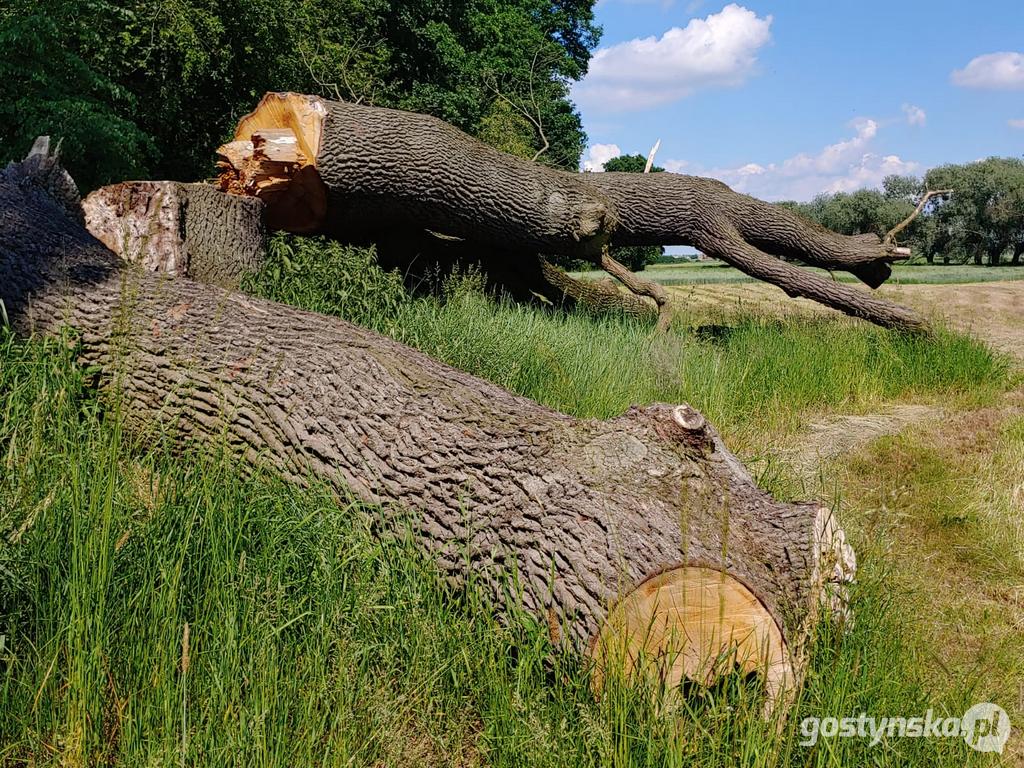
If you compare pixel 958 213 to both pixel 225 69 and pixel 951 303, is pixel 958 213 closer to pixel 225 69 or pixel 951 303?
pixel 951 303

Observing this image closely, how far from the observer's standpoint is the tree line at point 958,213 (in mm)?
31562

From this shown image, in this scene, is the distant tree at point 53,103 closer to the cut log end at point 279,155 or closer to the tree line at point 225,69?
the tree line at point 225,69

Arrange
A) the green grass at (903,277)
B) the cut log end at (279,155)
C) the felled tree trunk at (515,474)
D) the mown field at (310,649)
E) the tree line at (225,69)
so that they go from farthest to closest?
the green grass at (903,277), the tree line at (225,69), the cut log end at (279,155), the felled tree trunk at (515,474), the mown field at (310,649)

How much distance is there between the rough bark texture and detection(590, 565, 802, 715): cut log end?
5311 millimetres

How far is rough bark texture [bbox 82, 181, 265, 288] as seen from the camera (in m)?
6.72

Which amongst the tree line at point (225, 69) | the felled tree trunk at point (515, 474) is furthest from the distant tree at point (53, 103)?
the felled tree trunk at point (515, 474)

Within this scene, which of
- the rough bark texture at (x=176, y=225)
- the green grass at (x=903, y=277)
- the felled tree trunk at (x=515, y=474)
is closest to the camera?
the felled tree trunk at (x=515, y=474)

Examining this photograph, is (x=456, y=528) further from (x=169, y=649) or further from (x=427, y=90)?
(x=427, y=90)

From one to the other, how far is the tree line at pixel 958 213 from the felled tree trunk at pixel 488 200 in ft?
82.3

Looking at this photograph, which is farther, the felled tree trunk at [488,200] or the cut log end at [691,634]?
the felled tree trunk at [488,200]

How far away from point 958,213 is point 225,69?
28.8m

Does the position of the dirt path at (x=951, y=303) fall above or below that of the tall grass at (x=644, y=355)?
above

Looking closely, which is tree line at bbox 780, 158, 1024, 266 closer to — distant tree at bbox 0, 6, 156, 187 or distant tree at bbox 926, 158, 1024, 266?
distant tree at bbox 926, 158, 1024, 266

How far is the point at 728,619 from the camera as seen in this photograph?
101 inches
